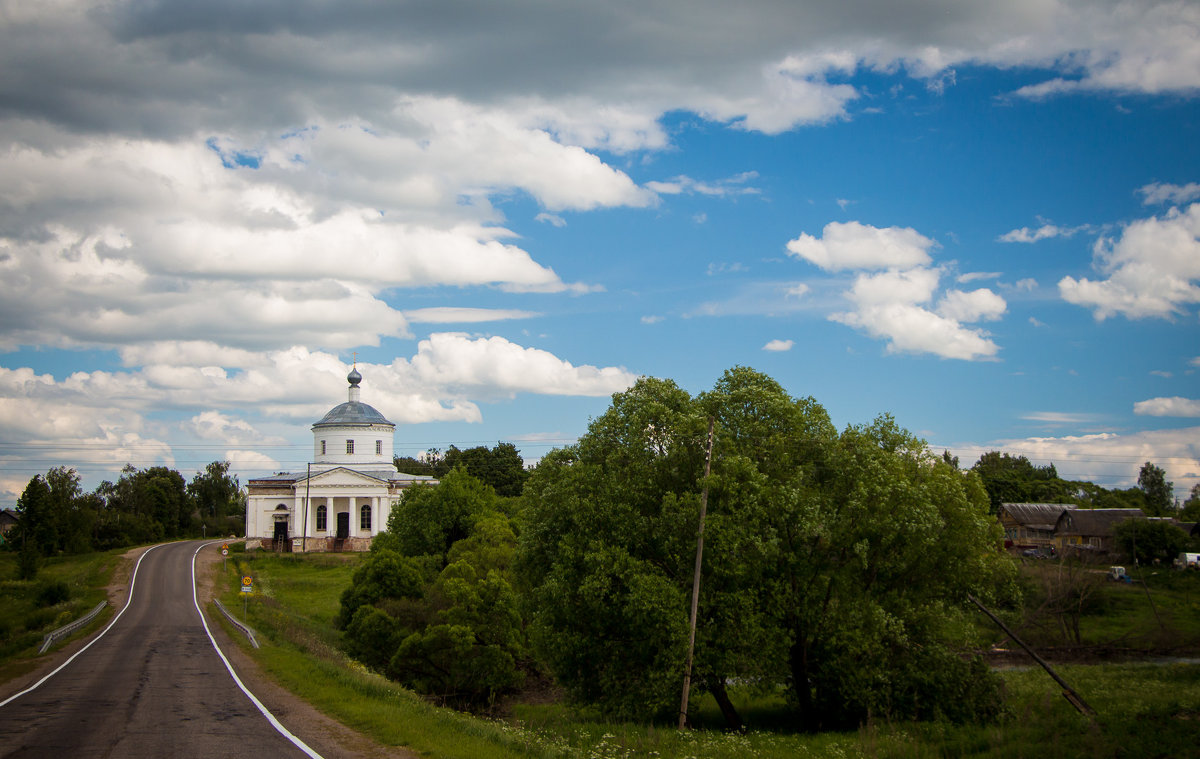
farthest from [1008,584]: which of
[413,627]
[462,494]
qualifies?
[462,494]

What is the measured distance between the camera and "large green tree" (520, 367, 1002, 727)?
922 inches

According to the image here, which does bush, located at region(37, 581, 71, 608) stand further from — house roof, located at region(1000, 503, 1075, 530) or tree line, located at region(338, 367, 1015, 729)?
house roof, located at region(1000, 503, 1075, 530)

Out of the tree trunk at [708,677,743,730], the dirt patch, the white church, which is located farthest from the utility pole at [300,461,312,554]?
the tree trunk at [708,677,743,730]

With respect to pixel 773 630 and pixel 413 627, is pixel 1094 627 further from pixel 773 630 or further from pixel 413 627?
pixel 413 627

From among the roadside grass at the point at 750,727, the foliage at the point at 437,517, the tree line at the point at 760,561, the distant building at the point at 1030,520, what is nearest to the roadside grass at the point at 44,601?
the roadside grass at the point at 750,727

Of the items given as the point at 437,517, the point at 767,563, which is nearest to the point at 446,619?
the point at 767,563

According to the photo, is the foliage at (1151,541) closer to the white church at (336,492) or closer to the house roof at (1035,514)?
the house roof at (1035,514)

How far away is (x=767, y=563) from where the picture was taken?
24500mm

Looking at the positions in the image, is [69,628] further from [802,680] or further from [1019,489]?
[1019,489]

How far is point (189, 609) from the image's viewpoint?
43469 millimetres

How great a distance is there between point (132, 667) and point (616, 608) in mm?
15089

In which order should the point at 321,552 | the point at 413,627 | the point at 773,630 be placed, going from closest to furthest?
the point at 773,630 < the point at 413,627 < the point at 321,552

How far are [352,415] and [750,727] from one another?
6727 centimetres

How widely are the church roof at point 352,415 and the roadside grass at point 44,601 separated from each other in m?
22.4
